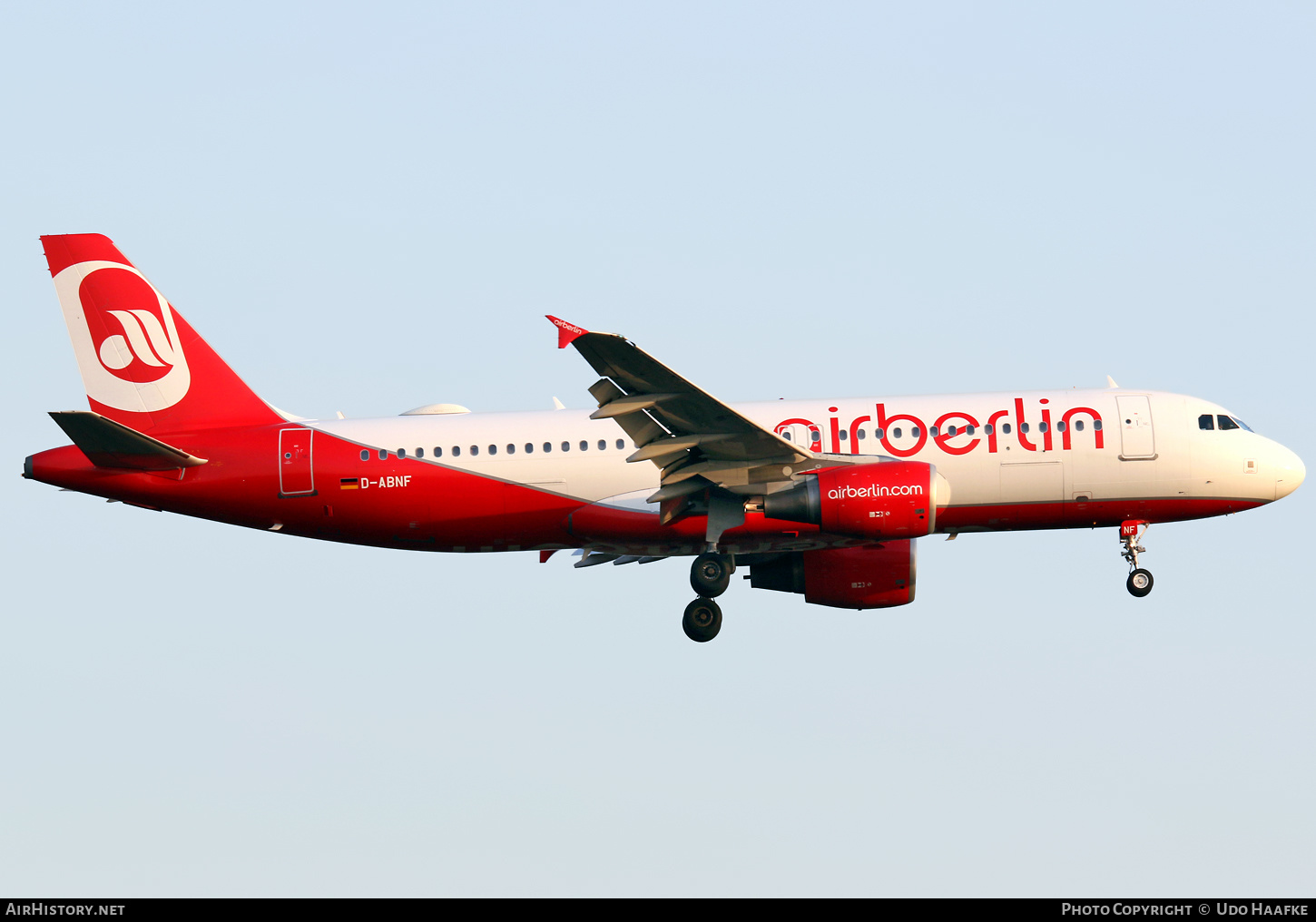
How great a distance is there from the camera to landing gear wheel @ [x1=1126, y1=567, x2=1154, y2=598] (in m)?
40.4

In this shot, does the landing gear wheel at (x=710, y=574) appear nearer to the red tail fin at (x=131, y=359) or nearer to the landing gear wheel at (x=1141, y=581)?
the landing gear wheel at (x=1141, y=581)

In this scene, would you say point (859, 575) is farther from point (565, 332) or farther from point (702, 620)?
point (565, 332)

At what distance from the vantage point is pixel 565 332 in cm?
3294

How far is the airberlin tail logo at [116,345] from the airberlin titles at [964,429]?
1563 cm

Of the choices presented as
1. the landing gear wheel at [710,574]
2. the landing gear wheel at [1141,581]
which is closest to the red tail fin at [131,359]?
the landing gear wheel at [710,574]

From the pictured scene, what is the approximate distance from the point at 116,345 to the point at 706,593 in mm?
16283

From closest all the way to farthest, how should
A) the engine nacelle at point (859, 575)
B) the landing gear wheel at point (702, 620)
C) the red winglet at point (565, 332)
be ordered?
the red winglet at point (565, 332), the landing gear wheel at point (702, 620), the engine nacelle at point (859, 575)

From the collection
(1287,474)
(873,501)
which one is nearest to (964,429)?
(873,501)

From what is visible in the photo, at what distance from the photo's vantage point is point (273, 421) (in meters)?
40.8

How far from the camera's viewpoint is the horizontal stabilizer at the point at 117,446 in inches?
1474

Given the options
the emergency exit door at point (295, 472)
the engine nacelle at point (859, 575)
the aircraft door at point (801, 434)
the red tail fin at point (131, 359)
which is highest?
the red tail fin at point (131, 359)

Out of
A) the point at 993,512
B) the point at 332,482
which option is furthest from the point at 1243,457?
the point at 332,482

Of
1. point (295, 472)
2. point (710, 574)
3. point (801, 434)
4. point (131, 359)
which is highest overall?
point (131, 359)

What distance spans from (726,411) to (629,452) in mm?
4036
